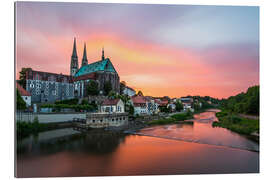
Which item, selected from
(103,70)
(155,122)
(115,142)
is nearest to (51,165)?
(115,142)

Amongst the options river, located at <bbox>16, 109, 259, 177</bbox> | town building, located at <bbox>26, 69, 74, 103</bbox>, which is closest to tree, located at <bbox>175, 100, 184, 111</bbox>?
river, located at <bbox>16, 109, 259, 177</bbox>

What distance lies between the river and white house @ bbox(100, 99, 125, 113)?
9.82 ft

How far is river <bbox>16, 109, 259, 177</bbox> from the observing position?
107 inches

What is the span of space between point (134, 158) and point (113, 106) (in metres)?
4.19

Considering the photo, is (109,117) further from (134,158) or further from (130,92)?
(130,92)

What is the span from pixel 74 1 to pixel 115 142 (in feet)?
14.0

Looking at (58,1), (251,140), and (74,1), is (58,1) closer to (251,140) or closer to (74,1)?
(74,1)

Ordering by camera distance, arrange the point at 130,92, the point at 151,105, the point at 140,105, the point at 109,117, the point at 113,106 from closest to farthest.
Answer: the point at 109,117
the point at 113,106
the point at 140,105
the point at 151,105
the point at 130,92

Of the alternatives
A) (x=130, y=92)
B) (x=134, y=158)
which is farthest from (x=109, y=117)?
(x=130, y=92)

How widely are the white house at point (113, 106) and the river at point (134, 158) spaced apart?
299 centimetres

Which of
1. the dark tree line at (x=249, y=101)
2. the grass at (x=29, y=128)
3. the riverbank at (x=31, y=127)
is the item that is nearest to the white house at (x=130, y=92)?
the riverbank at (x=31, y=127)

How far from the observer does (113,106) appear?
7262mm

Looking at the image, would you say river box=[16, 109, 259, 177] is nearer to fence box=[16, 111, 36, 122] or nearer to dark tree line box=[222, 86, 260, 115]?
fence box=[16, 111, 36, 122]

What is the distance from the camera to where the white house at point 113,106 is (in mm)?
7234
